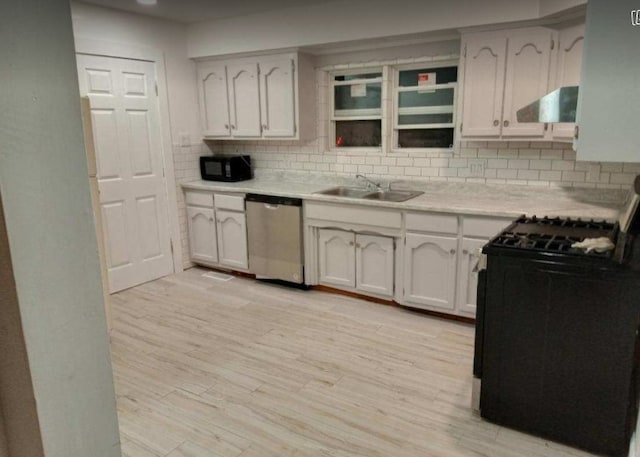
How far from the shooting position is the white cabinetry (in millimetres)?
4520

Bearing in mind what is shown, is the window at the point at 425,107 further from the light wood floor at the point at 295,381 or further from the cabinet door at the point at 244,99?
the light wood floor at the point at 295,381

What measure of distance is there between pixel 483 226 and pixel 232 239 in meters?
2.44

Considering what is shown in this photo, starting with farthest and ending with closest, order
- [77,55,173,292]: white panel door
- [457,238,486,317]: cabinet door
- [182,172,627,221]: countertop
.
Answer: [77,55,173,292]: white panel door → [457,238,486,317]: cabinet door → [182,172,627,221]: countertop

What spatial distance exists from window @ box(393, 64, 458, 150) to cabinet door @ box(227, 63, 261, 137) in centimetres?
135

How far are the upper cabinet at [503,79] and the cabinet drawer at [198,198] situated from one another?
2511 millimetres

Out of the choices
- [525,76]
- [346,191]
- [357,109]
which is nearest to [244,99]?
[357,109]

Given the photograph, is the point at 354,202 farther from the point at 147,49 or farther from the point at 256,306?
the point at 147,49

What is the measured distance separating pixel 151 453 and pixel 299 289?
2264 mm

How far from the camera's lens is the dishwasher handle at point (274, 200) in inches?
161

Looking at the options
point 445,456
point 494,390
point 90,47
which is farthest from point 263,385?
point 90,47

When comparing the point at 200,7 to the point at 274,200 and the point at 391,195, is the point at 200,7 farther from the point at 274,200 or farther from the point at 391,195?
the point at 391,195

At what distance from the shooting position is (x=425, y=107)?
157 inches

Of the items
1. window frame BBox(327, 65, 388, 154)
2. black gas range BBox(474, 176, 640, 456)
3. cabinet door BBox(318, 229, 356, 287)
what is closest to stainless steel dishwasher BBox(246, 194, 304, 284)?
cabinet door BBox(318, 229, 356, 287)

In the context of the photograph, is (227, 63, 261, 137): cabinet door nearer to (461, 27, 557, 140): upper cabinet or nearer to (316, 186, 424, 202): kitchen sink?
(316, 186, 424, 202): kitchen sink
